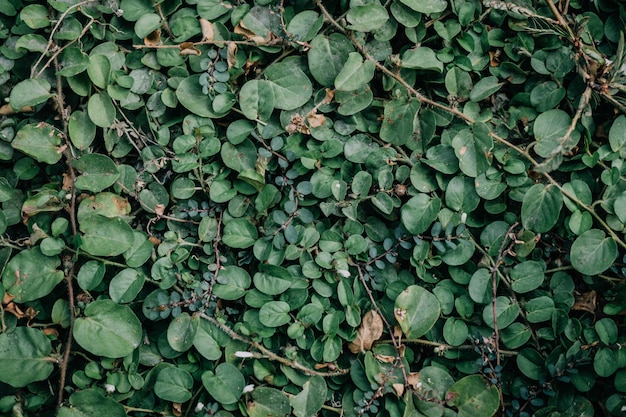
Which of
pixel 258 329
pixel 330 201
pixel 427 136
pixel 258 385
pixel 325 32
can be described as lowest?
pixel 258 385

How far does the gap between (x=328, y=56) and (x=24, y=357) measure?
152cm

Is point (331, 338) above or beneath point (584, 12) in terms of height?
beneath

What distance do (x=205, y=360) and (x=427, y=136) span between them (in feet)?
3.78

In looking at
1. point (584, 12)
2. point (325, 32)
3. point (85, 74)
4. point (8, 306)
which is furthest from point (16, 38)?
point (584, 12)

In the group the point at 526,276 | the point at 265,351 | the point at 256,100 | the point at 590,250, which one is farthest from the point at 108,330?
the point at 590,250

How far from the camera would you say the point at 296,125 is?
1998 mm

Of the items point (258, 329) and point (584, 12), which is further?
point (584, 12)

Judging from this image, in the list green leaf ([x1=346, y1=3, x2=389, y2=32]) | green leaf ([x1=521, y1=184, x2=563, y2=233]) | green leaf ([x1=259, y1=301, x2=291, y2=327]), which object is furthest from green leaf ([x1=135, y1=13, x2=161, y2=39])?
green leaf ([x1=521, y1=184, x2=563, y2=233])

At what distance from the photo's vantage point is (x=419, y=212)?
197 centimetres

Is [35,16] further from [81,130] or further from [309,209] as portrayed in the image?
[309,209]

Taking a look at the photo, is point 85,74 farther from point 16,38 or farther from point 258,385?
point 258,385

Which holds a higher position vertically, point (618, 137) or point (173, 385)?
point (618, 137)

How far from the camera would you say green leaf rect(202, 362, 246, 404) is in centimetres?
191

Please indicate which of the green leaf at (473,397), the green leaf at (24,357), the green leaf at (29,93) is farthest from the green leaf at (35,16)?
the green leaf at (473,397)
